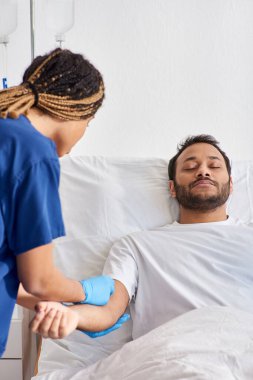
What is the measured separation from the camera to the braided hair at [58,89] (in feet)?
3.56

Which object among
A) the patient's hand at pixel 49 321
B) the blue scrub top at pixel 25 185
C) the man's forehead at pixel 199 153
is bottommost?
the patient's hand at pixel 49 321

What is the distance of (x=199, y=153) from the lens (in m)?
2.05

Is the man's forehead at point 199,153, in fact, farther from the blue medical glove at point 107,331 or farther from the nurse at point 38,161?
the nurse at point 38,161

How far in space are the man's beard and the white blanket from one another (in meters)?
0.46

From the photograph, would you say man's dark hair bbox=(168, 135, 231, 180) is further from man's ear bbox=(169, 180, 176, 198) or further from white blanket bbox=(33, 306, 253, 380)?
white blanket bbox=(33, 306, 253, 380)

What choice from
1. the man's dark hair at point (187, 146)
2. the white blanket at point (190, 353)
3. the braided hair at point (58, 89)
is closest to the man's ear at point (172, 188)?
the man's dark hair at point (187, 146)

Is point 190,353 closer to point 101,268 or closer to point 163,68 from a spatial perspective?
point 101,268

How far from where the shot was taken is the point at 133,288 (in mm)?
1790

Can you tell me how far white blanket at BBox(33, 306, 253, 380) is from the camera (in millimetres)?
1297

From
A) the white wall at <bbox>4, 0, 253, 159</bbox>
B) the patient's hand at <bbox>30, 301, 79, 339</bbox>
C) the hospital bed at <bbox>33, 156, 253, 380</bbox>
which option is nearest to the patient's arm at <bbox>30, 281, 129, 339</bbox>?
the patient's hand at <bbox>30, 301, 79, 339</bbox>

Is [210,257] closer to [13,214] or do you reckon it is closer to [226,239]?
[226,239]

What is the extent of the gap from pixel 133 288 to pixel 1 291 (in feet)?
2.37

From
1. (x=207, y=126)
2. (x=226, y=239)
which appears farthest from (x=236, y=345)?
(x=207, y=126)

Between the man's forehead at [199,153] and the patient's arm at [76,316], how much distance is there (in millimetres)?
547
